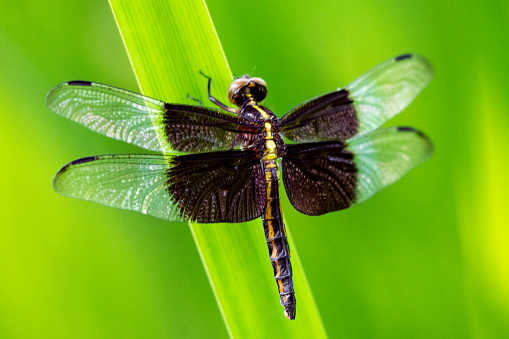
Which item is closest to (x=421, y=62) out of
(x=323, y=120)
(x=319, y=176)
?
(x=323, y=120)

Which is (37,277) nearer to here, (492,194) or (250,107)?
(250,107)

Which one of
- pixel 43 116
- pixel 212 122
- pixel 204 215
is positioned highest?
pixel 43 116

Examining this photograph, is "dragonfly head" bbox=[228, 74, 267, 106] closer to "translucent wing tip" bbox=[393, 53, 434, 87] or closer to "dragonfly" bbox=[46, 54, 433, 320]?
"dragonfly" bbox=[46, 54, 433, 320]

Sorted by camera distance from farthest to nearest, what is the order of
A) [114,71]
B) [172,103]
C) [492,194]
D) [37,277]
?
[114,71] → [492,194] → [37,277] → [172,103]

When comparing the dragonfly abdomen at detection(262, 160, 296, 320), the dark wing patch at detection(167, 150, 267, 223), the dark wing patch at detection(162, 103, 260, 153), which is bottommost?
the dragonfly abdomen at detection(262, 160, 296, 320)

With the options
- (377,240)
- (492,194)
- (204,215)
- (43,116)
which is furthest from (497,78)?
(43,116)

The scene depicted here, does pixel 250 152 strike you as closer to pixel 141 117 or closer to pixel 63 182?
pixel 141 117

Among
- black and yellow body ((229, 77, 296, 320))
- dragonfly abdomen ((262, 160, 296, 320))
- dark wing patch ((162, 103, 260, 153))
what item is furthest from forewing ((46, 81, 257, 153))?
dragonfly abdomen ((262, 160, 296, 320))
